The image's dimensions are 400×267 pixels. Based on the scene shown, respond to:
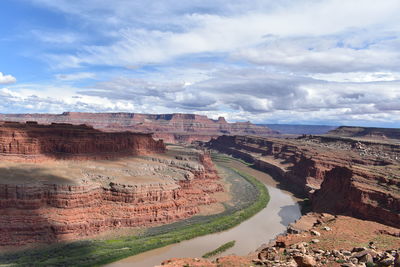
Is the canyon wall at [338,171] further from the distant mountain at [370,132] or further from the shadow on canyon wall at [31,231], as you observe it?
the shadow on canyon wall at [31,231]

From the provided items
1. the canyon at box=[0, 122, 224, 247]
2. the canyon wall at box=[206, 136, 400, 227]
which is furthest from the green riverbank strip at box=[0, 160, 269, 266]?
the canyon wall at box=[206, 136, 400, 227]

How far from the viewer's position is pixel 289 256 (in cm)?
2177

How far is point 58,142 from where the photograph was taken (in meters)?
69.5

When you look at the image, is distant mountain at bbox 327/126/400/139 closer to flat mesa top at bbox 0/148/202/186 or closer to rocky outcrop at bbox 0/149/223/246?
flat mesa top at bbox 0/148/202/186

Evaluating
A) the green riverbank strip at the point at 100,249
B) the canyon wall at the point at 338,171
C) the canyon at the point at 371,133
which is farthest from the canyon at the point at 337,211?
the canyon at the point at 371,133

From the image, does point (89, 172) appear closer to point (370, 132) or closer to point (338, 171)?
point (338, 171)

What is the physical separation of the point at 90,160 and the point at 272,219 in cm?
4168

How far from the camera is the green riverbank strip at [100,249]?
Answer: 37.7 metres

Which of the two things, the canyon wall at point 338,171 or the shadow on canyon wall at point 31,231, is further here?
the canyon wall at point 338,171

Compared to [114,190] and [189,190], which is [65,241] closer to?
[114,190]

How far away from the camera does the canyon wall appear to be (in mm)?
47625

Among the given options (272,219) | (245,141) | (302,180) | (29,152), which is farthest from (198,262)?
(245,141)

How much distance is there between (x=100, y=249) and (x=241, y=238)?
2172cm

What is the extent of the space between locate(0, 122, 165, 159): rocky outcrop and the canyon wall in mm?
48686
